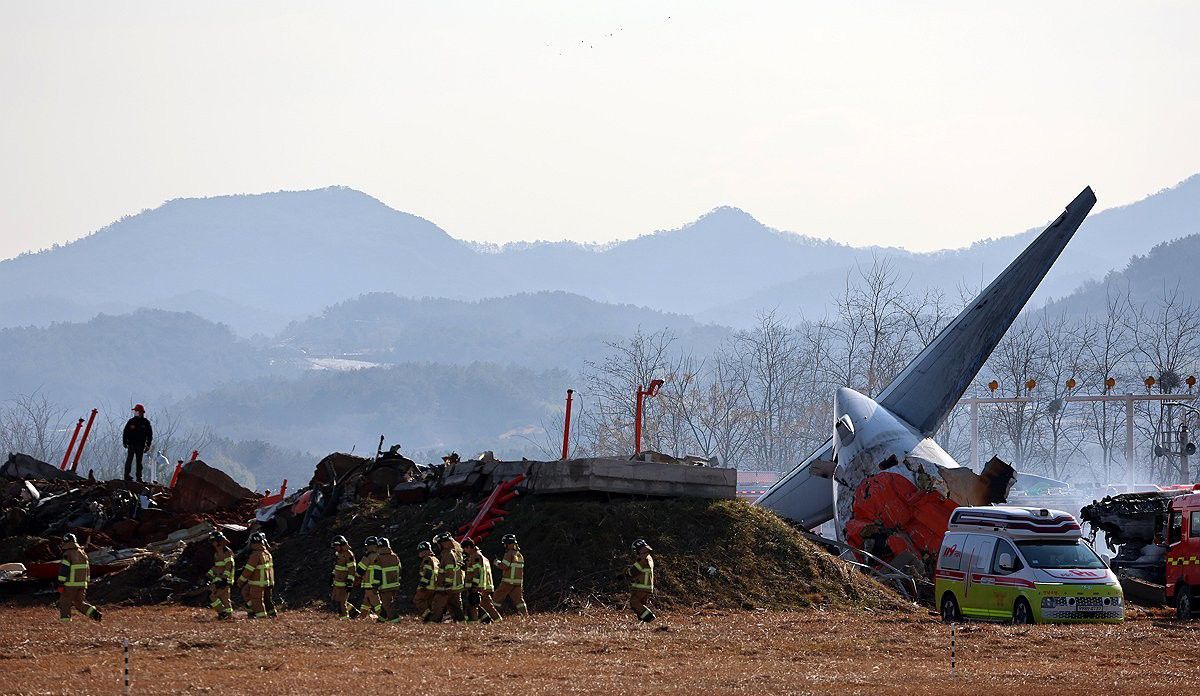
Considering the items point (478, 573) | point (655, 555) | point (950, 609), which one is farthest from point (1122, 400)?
point (478, 573)

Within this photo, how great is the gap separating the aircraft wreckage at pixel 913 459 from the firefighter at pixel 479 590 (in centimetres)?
1192

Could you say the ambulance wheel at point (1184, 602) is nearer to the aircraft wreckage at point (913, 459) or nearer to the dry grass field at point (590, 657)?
the dry grass field at point (590, 657)

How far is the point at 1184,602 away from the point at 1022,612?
176 inches

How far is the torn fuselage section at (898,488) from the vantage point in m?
33.6

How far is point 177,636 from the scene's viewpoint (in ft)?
70.0

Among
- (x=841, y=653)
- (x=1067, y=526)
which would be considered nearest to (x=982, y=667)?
(x=841, y=653)

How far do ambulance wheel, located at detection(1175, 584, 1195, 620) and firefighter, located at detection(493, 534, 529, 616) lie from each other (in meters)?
12.0

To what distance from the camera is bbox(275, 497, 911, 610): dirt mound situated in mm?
28094

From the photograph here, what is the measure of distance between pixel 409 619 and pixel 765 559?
7.69 metres

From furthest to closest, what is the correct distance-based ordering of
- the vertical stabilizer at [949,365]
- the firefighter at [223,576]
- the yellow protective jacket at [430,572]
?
the vertical stabilizer at [949,365]
the firefighter at [223,576]
the yellow protective jacket at [430,572]

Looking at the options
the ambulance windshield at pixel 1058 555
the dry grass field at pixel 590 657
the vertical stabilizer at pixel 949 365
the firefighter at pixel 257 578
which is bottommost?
the dry grass field at pixel 590 657

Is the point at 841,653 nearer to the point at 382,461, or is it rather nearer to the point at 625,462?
the point at 625,462

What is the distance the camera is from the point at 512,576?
2570 centimetres

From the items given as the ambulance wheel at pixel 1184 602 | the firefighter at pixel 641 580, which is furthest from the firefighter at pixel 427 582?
the ambulance wheel at pixel 1184 602
